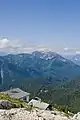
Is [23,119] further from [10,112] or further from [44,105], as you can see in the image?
[44,105]

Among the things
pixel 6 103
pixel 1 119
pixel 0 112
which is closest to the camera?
pixel 1 119

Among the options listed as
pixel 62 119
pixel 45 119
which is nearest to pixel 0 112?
pixel 45 119

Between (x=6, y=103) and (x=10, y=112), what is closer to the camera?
(x=10, y=112)

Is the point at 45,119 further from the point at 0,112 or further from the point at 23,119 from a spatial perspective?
the point at 0,112

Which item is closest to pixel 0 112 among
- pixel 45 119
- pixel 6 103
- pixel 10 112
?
pixel 10 112

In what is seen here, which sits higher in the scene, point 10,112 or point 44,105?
point 10,112

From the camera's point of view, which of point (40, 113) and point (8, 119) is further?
point (40, 113)

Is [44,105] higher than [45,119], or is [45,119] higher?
[45,119]

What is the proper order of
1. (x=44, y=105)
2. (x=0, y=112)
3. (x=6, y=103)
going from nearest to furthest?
(x=0, y=112), (x=6, y=103), (x=44, y=105)

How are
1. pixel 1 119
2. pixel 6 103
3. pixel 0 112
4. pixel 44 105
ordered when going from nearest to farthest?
1. pixel 1 119
2. pixel 0 112
3. pixel 6 103
4. pixel 44 105
